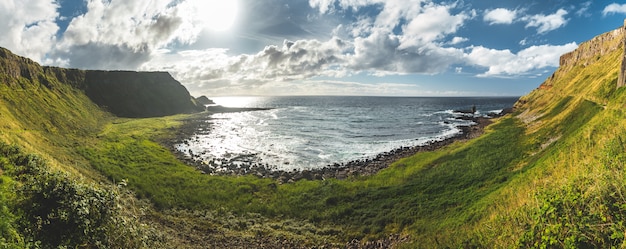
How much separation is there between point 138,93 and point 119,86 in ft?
27.9

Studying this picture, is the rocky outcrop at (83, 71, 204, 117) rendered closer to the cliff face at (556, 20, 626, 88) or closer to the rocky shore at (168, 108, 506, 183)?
the rocky shore at (168, 108, 506, 183)

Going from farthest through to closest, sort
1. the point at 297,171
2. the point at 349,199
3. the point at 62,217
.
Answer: the point at 297,171
the point at 349,199
the point at 62,217

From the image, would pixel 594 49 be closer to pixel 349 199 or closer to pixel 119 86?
pixel 349 199

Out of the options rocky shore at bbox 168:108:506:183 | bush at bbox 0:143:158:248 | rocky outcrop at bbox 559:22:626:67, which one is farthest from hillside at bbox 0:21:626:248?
rocky outcrop at bbox 559:22:626:67

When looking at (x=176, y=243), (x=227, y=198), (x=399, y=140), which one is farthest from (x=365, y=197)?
(x=399, y=140)

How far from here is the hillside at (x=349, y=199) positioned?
10.0 meters

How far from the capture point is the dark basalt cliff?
8469 cm

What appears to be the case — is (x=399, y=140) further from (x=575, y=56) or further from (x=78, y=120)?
(x=78, y=120)

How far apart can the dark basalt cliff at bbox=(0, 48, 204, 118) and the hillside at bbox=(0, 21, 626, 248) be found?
39.7m

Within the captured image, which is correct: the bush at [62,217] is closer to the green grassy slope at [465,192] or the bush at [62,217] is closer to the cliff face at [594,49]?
the green grassy slope at [465,192]

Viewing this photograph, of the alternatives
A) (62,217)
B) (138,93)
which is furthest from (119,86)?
(62,217)

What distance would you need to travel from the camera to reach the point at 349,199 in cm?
2788

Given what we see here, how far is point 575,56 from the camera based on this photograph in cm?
8925

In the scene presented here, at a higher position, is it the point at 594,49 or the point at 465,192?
the point at 594,49
